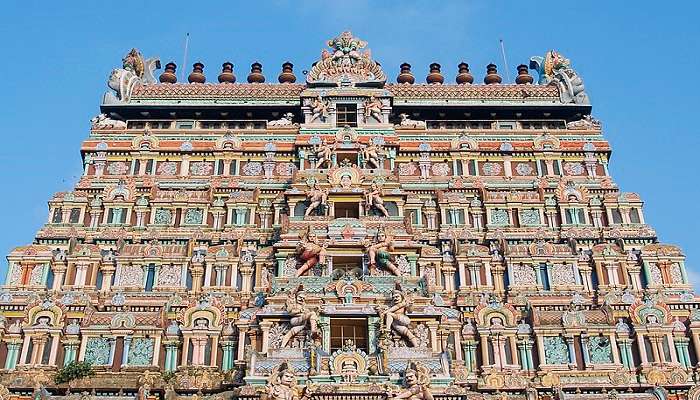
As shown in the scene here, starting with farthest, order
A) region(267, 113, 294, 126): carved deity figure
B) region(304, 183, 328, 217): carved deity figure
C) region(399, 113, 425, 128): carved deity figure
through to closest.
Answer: region(267, 113, 294, 126): carved deity figure < region(399, 113, 425, 128): carved deity figure < region(304, 183, 328, 217): carved deity figure

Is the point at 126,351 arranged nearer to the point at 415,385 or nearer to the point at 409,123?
the point at 415,385

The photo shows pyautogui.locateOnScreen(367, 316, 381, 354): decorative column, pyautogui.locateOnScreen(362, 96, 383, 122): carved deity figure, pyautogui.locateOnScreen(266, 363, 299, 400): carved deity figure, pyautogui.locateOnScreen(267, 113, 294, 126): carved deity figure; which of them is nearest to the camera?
pyautogui.locateOnScreen(266, 363, 299, 400): carved deity figure

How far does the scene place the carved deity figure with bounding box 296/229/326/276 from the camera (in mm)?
31688

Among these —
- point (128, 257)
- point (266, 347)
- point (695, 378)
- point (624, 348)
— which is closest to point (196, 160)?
point (128, 257)

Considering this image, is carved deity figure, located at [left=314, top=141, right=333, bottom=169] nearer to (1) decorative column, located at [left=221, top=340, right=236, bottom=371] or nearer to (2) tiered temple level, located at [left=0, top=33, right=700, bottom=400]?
(2) tiered temple level, located at [left=0, top=33, right=700, bottom=400]

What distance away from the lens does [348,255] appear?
32.1m

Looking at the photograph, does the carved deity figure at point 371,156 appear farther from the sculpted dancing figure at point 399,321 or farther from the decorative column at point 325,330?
the decorative column at point 325,330

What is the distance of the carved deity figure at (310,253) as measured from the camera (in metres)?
31.7

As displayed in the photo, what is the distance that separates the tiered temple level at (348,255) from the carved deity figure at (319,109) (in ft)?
0.36

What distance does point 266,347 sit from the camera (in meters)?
27.5

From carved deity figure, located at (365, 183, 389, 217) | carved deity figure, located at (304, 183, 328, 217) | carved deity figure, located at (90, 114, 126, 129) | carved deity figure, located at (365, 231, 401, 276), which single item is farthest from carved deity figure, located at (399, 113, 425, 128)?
carved deity figure, located at (90, 114, 126, 129)

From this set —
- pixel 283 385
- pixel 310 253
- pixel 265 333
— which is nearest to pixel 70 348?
pixel 265 333

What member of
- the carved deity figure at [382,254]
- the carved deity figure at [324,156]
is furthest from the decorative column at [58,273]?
the carved deity figure at [382,254]

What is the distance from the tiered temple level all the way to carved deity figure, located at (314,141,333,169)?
0.30ft
